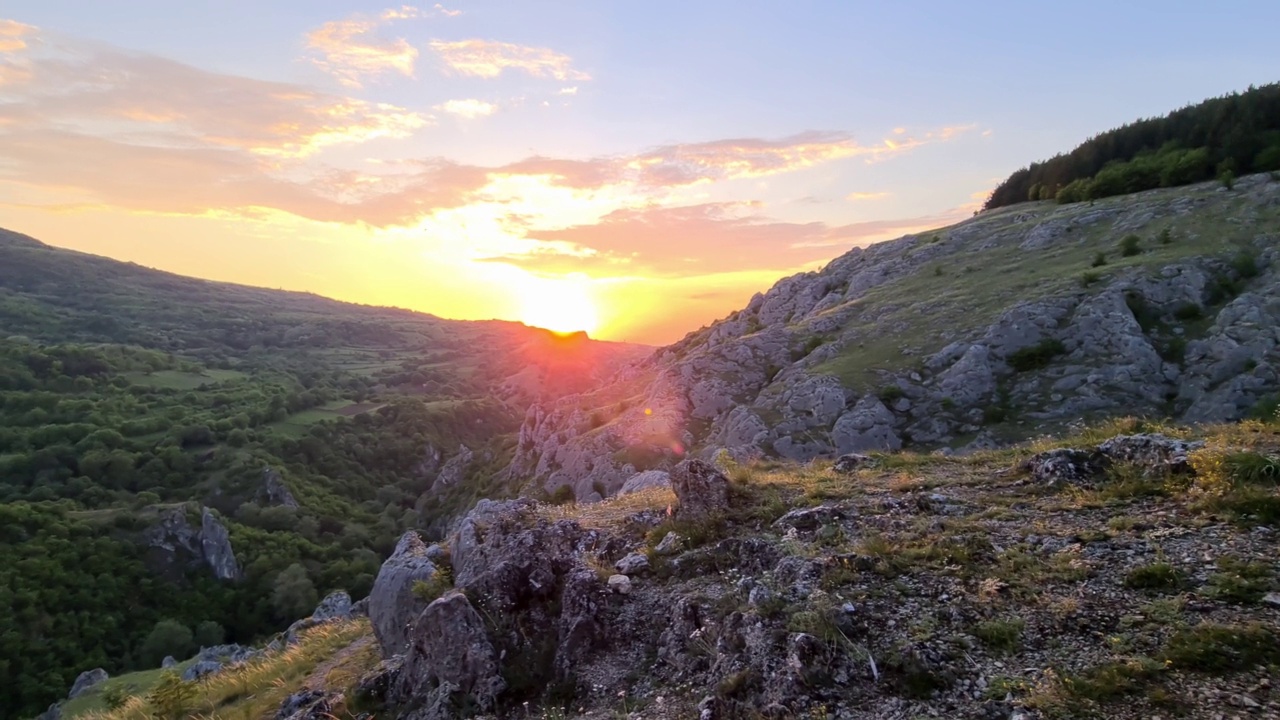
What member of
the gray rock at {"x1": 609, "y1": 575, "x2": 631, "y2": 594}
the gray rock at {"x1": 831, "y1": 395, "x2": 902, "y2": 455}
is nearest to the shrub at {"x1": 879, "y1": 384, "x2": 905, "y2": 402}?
the gray rock at {"x1": 831, "y1": 395, "x2": 902, "y2": 455}

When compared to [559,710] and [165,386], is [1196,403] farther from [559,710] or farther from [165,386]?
[165,386]

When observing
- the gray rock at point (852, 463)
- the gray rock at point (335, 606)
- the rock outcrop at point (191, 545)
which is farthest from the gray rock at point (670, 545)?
the rock outcrop at point (191, 545)

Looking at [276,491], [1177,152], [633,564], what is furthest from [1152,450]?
[276,491]

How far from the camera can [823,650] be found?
22.7ft

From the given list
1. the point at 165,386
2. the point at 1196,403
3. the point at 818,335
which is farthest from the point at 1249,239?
the point at 165,386

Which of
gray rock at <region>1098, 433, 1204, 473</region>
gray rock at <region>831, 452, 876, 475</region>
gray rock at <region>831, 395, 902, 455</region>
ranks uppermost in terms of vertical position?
gray rock at <region>1098, 433, 1204, 473</region>

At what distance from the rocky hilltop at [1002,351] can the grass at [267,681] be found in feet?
46.8

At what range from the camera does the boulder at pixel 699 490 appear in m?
11.5

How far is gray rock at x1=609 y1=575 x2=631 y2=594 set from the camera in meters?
9.73

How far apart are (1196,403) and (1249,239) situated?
1349cm

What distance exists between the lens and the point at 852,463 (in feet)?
49.2

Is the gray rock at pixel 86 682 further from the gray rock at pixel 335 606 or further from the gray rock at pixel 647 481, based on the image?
the gray rock at pixel 647 481

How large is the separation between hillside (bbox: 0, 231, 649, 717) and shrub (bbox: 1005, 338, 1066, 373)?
4939 cm

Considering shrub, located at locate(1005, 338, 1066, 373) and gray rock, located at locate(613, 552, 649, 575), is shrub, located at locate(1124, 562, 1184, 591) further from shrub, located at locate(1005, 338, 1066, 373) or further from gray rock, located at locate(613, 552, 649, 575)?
shrub, located at locate(1005, 338, 1066, 373)
